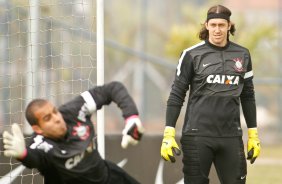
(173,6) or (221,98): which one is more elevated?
(173,6)

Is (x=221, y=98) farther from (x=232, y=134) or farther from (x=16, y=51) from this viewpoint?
(x=16, y=51)

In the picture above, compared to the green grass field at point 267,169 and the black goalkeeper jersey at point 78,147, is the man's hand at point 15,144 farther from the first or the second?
the green grass field at point 267,169

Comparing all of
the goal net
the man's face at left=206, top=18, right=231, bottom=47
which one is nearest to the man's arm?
the man's face at left=206, top=18, right=231, bottom=47

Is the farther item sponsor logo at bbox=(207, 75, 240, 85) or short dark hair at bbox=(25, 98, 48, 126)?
sponsor logo at bbox=(207, 75, 240, 85)

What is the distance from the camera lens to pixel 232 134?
257 inches

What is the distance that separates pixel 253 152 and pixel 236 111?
0.48m

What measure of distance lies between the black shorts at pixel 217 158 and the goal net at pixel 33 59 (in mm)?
1930

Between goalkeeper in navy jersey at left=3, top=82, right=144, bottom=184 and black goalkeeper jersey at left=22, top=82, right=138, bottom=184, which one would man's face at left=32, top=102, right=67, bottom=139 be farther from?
black goalkeeper jersey at left=22, top=82, right=138, bottom=184

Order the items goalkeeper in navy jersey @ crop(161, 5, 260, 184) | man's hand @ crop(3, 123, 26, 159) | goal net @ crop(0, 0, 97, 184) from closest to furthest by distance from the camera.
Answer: man's hand @ crop(3, 123, 26, 159) < goalkeeper in navy jersey @ crop(161, 5, 260, 184) < goal net @ crop(0, 0, 97, 184)

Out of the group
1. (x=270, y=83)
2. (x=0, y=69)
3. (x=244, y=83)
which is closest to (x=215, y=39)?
(x=244, y=83)

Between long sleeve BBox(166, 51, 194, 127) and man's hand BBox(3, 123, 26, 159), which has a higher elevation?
long sleeve BBox(166, 51, 194, 127)

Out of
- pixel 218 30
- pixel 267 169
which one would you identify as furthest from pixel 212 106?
pixel 267 169

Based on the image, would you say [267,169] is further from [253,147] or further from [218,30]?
[218,30]

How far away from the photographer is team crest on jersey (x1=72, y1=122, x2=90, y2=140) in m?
5.57
